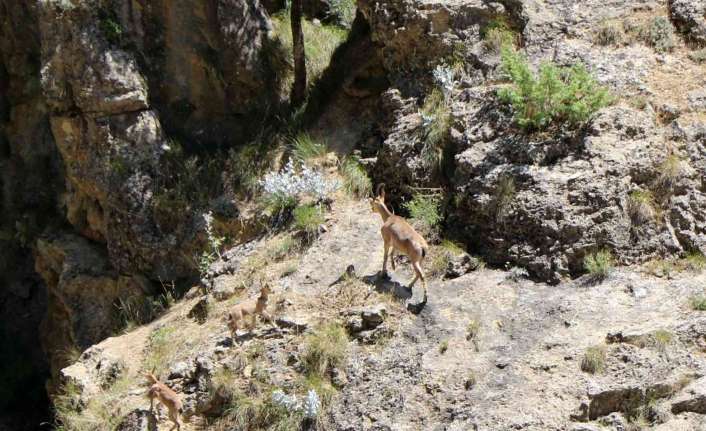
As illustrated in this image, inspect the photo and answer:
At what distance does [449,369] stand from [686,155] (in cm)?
384

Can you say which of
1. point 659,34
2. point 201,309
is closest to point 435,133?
point 659,34

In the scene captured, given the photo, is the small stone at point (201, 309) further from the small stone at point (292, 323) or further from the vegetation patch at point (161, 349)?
the small stone at point (292, 323)

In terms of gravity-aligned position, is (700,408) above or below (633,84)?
below

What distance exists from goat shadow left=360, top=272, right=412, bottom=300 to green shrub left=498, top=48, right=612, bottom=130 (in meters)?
2.45

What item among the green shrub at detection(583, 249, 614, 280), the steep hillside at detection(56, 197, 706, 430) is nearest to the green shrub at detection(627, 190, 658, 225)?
the green shrub at detection(583, 249, 614, 280)

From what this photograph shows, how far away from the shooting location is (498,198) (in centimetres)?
1148

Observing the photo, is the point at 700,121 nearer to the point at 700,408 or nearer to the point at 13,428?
the point at 700,408

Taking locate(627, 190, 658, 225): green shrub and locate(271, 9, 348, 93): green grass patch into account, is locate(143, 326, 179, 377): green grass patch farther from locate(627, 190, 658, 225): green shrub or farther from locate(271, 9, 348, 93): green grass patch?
locate(627, 190, 658, 225): green shrub

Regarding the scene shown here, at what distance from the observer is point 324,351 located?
10.4 meters

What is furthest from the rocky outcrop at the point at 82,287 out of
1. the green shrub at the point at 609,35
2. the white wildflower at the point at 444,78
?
the green shrub at the point at 609,35

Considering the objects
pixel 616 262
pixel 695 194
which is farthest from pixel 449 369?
pixel 695 194

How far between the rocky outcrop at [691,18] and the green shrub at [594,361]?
5.00 meters

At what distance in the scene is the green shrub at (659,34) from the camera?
1256cm

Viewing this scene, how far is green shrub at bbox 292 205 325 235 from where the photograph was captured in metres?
12.4
